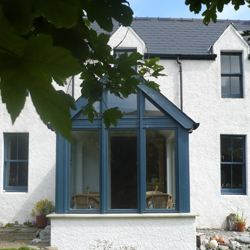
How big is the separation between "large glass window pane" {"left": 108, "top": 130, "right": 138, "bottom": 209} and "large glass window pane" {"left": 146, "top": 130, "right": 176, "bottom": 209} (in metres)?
0.32

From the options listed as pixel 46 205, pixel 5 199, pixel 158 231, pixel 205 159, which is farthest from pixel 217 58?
pixel 5 199

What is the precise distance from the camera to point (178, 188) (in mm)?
6449

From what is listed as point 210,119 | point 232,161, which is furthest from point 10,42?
point 232,161

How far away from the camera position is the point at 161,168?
6711 mm

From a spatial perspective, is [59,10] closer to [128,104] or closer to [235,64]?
[128,104]

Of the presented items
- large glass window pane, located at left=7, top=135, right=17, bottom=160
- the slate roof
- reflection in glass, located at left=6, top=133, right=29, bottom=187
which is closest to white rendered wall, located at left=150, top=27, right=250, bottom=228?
the slate roof

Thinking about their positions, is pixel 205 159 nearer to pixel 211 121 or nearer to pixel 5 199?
pixel 211 121

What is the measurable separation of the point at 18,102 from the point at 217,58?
9.28 m

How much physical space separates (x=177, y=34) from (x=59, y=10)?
9.96 m

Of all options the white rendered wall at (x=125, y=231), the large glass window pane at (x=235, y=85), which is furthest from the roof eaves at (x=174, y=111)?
the large glass window pane at (x=235, y=85)

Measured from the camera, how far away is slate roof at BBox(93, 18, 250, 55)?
30.8 feet

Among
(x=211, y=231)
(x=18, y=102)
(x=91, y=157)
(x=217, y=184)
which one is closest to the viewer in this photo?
(x=18, y=102)

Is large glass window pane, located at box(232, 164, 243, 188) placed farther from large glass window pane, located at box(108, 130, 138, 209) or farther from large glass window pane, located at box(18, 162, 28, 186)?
large glass window pane, located at box(18, 162, 28, 186)

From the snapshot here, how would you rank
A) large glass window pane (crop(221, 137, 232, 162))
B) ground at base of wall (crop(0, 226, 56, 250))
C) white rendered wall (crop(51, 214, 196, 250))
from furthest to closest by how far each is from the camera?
large glass window pane (crop(221, 137, 232, 162))
ground at base of wall (crop(0, 226, 56, 250))
white rendered wall (crop(51, 214, 196, 250))
